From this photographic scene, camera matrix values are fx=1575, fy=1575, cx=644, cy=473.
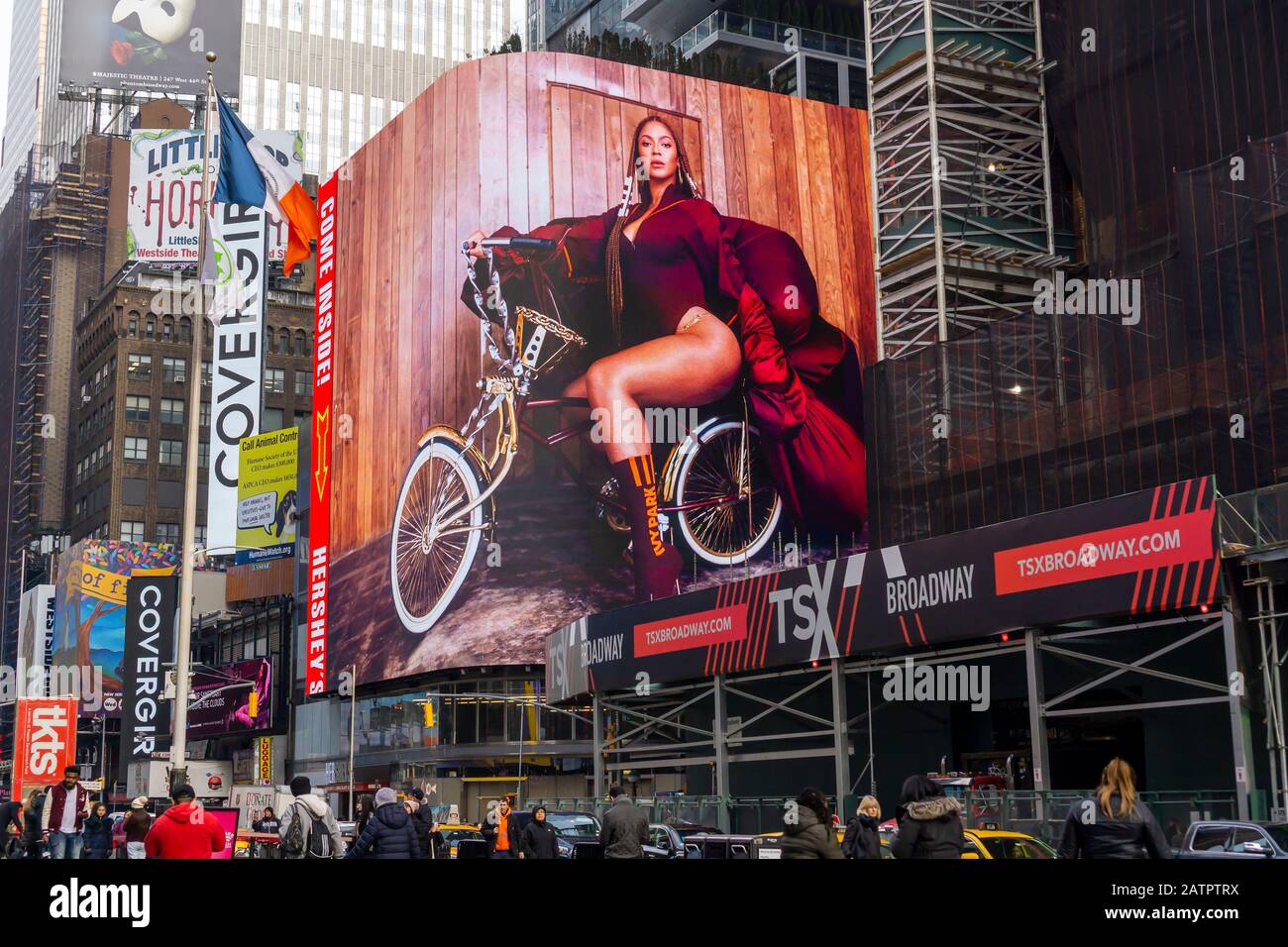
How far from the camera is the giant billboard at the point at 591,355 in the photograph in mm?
62094

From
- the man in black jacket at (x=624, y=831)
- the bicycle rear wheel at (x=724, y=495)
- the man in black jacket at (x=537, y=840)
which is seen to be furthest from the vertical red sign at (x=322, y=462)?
the man in black jacket at (x=624, y=831)

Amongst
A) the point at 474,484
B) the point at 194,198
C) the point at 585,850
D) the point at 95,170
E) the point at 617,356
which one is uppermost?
the point at 95,170

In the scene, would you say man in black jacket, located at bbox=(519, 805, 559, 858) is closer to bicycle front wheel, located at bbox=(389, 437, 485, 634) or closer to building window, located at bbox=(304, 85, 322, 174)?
bicycle front wheel, located at bbox=(389, 437, 485, 634)

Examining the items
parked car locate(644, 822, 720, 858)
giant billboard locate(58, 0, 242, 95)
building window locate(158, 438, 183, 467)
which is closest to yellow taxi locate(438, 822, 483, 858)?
parked car locate(644, 822, 720, 858)

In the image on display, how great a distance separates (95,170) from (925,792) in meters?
130

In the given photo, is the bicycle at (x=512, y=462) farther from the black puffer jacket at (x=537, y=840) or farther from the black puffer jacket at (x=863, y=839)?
the black puffer jacket at (x=863, y=839)

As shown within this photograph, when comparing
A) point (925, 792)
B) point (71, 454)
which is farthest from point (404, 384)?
point (71, 454)

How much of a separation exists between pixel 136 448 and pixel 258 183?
92863 millimetres

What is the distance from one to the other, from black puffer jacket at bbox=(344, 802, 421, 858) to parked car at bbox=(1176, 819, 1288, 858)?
9376 millimetres

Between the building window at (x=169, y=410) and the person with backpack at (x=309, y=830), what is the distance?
10702cm

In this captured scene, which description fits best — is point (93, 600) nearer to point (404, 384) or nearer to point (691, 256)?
point (404, 384)

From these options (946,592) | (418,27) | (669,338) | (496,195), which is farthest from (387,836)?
(418,27)

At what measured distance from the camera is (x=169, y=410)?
4641 inches

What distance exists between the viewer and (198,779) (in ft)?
298
